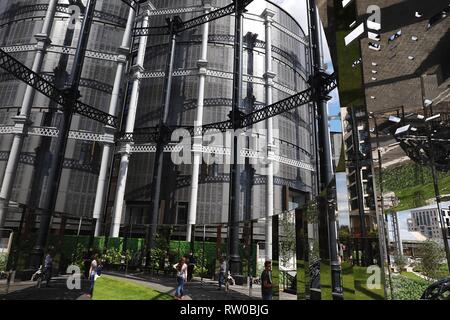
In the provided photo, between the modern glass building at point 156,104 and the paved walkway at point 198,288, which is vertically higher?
the modern glass building at point 156,104

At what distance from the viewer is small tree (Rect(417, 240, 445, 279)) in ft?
16.8

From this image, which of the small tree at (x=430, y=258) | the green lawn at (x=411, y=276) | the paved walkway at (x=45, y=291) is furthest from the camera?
the paved walkway at (x=45, y=291)

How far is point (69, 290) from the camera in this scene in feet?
27.3

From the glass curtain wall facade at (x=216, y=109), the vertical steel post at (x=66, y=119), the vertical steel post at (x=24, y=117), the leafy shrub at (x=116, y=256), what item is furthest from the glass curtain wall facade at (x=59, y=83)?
the leafy shrub at (x=116, y=256)

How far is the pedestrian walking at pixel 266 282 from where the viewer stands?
654 centimetres

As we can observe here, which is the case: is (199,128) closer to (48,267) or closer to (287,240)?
(48,267)

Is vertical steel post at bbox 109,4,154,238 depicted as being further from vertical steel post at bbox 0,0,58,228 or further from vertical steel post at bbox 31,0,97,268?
vertical steel post at bbox 31,0,97,268

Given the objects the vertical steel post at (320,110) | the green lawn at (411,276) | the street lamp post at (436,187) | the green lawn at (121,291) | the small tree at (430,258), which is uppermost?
the vertical steel post at (320,110)

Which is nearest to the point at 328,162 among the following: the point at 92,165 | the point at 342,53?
the point at 342,53

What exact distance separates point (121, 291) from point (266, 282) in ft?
14.9

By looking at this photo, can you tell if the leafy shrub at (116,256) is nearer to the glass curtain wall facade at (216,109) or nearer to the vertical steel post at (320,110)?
the vertical steel post at (320,110)

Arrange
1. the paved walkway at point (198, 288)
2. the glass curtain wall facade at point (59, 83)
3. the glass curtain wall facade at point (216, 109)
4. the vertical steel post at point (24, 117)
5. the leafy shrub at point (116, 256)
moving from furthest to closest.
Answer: the glass curtain wall facade at point (216, 109)
the glass curtain wall facade at point (59, 83)
the vertical steel post at point (24, 117)
the leafy shrub at point (116, 256)
the paved walkway at point (198, 288)

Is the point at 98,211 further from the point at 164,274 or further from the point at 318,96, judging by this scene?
the point at 318,96

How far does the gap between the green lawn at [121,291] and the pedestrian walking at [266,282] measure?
→ 3220 mm
